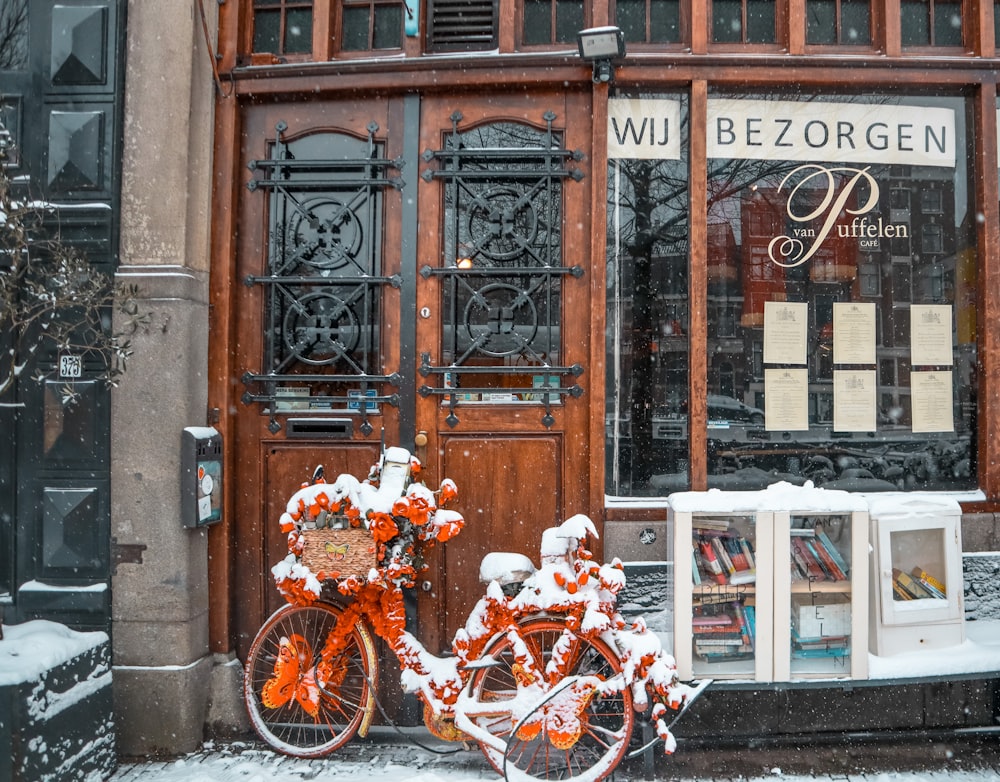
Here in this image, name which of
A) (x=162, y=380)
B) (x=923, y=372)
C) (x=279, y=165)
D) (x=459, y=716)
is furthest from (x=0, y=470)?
(x=923, y=372)

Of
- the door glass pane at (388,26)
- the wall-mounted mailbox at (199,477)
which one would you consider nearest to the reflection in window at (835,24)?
→ the door glass pane at (388,26)

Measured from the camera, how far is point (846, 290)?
4.75 meters

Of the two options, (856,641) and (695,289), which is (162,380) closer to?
(695,289)

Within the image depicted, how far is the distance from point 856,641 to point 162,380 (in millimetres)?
4390

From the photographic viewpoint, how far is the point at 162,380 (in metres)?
4.41

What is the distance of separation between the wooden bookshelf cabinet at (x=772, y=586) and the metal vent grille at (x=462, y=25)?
3.28 m

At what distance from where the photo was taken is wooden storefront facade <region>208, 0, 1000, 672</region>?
464 centimetres

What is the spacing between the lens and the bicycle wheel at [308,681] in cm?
415

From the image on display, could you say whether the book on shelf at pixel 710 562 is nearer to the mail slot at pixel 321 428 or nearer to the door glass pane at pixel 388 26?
the mail slot at pixel 321 428

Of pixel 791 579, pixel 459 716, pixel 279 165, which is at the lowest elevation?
pixel 459 716

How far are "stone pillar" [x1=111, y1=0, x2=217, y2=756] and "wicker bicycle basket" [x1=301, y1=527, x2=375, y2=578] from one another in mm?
1029

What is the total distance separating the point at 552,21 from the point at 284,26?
1.84 metres

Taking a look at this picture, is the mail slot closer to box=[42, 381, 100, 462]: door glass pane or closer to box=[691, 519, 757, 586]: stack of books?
box=[42, 381, 100, 462]: door glass pane

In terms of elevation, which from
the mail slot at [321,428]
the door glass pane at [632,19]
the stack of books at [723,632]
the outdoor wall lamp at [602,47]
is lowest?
the stack of books at [723,632]
